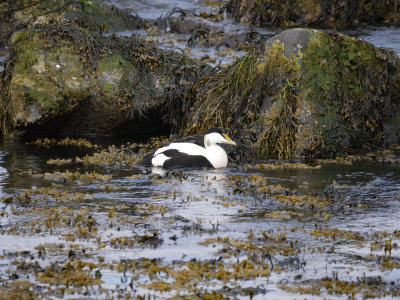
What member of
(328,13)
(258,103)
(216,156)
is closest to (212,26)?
(328,13)

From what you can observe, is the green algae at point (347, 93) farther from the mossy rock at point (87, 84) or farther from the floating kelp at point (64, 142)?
the floating kelp at point (64, 142)

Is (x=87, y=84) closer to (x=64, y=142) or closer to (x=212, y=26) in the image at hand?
(x=64, y=142)

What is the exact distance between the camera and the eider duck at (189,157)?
33.2 feet

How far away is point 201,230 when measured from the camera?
6.78 metres

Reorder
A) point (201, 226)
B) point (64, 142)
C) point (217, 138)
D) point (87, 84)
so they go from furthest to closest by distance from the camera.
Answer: point (87, 84), point (64, 142), point (217, 138), point (201, 226)

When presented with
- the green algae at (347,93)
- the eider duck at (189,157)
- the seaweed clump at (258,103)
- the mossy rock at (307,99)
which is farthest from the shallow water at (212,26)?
the eider duck at (189,157)

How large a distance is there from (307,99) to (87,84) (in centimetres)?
371

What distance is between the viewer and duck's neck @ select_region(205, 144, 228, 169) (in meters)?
10.1

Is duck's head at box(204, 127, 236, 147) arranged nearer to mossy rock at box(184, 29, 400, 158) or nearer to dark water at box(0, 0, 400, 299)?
dark water at box(0, 0, 400, 299)

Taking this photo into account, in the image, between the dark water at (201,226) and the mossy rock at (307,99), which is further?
the mossy rock at (307,99)

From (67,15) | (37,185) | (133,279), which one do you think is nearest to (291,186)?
(37,185)

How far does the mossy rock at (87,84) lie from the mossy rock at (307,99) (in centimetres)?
100

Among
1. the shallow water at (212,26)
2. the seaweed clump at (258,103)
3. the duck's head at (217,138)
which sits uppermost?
the shallow water at (212,26)

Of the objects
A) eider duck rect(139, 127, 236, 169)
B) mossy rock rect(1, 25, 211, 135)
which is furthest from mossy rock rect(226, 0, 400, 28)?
eider duck rect(139, 127, 236, 169)
